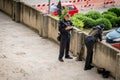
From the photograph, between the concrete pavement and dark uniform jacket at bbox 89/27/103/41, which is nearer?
the concrete pavement

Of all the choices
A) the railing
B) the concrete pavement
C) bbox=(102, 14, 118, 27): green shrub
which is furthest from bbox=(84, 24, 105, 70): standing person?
bbox=(102, 14, 118, 27): green shrub

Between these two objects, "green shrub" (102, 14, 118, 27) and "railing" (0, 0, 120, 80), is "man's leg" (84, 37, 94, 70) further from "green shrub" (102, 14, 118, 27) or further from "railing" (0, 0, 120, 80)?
"green shrub" (102, 14, 118, 27)

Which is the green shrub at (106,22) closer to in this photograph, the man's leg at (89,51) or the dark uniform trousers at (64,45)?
the dark uniform trousers at (64,45)

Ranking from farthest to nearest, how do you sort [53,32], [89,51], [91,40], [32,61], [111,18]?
[111,18] → [53,32] → [32,61] → [89,51] → [91,40]

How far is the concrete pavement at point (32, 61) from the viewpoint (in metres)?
13.7

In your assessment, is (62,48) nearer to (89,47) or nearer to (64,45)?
(64,45)

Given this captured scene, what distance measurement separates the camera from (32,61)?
15164 millimetres

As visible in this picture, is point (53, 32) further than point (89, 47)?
Yes

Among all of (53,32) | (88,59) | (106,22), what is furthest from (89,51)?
(106,22)

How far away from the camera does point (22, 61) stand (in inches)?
596

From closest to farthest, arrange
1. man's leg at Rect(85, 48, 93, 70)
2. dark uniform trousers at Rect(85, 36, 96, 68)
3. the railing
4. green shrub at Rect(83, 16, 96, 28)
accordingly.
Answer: the railing → dark uniform trousers at Rect(85, 36, 96, 68) → man's leg at Rect(85, 48, 93, 70) → green shrub at Rect(83, 16, 96, 28)

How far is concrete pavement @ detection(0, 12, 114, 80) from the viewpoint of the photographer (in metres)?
13.7

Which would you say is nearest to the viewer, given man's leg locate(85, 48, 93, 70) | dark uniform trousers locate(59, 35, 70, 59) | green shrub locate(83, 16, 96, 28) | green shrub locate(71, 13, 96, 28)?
man's leg locate(85, 48, 93, 70)

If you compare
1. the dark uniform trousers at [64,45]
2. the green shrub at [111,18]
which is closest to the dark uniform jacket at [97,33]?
the dark uniform trousers at [64,45]
